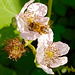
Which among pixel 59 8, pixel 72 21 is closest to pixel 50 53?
pixel 59 8

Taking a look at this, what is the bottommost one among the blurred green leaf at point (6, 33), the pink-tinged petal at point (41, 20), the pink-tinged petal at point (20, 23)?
the blurred green leaf at point (6, 33)

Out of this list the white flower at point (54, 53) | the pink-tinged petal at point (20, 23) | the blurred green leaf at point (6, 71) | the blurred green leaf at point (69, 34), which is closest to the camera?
the pink-tinged petal at point (20, 23)

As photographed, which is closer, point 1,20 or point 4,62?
point 1,20

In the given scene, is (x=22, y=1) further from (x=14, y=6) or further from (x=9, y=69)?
(x=9, y=69)

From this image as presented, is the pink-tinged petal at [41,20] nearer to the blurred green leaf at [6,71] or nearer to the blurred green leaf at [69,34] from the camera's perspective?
the blurred green leaf at [6,71]

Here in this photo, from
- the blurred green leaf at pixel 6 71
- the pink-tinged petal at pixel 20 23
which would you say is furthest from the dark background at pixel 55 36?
the pink-tinged petal at pixel 20 23

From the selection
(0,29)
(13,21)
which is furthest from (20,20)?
(0,29)

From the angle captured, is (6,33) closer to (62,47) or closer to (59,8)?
(62,47)
